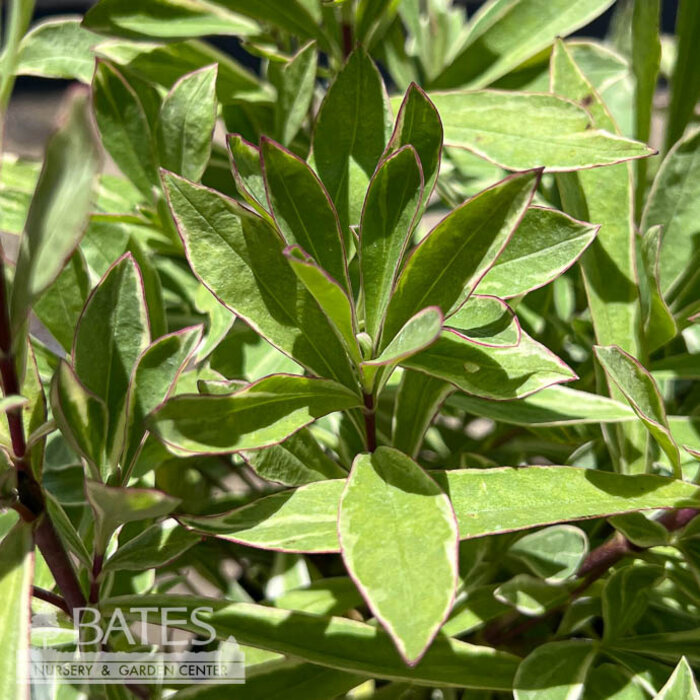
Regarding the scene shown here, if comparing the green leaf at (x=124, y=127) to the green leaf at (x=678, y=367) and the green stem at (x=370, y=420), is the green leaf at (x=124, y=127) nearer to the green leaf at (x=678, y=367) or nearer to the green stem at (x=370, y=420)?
the green stem at (x=370, y=420)

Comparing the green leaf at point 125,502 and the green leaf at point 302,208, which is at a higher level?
the green leaf at point 302,208

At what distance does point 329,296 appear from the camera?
1.44 feet

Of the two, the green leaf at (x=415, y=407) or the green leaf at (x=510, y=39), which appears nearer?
the green leaf at (x=415, y=407)

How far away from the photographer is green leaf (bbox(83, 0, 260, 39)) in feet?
2.12

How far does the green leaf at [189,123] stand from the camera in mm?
607

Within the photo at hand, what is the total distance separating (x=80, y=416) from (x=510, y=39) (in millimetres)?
511

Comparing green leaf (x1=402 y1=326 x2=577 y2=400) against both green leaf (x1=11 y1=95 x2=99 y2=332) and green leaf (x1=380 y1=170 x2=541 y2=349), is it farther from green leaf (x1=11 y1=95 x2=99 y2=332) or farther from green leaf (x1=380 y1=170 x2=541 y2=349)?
green leaf (x1=11 y1=95 x2=99 y2=332)

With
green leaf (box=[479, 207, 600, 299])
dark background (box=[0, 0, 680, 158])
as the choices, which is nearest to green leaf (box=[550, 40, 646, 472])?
green leaf (box=[479, 207, 600, 299])

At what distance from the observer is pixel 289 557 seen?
29.8 inches

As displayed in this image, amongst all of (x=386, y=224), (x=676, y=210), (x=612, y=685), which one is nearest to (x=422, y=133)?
(x=386, y=224)

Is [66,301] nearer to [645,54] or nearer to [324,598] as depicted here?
[324,598]

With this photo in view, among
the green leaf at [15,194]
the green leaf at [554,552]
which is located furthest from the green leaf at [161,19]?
the green leaf at [554,552]

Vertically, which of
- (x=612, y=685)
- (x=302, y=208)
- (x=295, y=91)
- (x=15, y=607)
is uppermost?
(x=295, y=91)

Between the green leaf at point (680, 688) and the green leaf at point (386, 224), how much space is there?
10.7 inches
